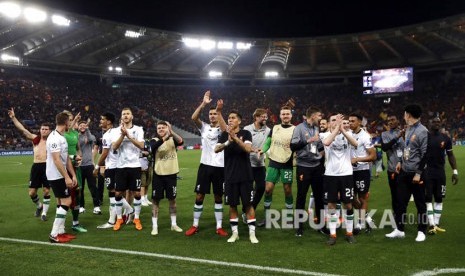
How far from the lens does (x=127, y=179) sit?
8398mm

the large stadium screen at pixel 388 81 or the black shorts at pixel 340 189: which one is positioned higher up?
the large stadium screen at pixel 388 81

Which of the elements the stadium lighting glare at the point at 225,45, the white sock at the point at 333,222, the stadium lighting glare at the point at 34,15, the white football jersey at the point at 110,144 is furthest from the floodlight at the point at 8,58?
the white sock at the point at 333,222

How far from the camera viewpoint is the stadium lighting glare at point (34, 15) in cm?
2994

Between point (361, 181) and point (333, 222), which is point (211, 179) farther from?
point (361, 181)

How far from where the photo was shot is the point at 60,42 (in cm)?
3875

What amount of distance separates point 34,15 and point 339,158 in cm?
2996

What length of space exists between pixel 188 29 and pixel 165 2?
4.80 m

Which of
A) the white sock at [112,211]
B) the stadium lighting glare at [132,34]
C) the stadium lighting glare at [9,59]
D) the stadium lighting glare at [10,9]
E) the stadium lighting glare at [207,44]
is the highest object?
the stadium lighting glare at [207,44]

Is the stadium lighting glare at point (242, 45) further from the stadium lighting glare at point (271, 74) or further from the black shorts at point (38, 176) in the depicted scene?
the black shorts at point (38, 176)

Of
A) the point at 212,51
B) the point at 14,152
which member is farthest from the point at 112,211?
the point at 212,51

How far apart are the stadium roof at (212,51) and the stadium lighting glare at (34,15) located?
0.50 metres

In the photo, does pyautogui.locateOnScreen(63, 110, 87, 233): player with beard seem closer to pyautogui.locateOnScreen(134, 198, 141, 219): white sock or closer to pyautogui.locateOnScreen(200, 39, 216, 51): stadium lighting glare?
pyautogui.locateOnScreen(134, 198, 141, 219): white sock

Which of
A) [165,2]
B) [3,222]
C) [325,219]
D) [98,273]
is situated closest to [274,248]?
[325,219]

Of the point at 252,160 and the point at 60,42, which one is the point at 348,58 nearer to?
the point at 60,42
